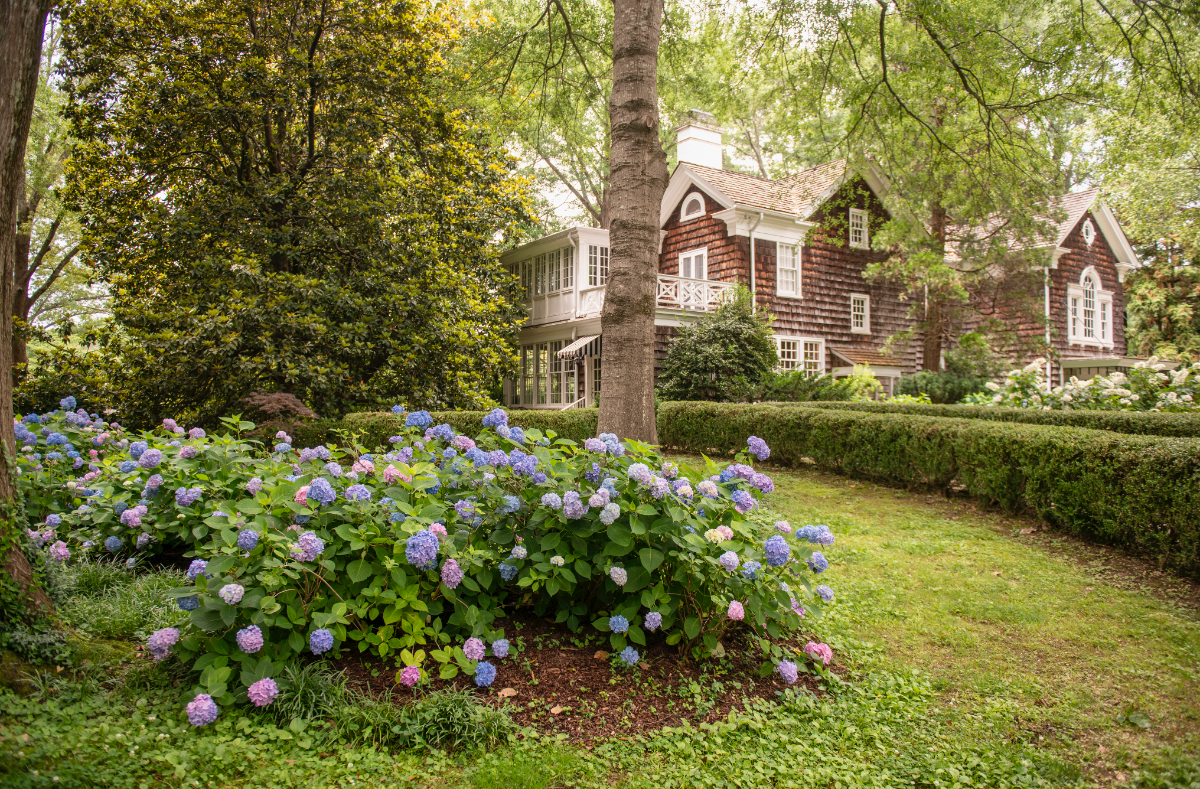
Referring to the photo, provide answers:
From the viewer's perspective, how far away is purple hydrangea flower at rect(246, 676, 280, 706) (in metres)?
2.47

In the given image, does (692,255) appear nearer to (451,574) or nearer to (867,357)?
(867,357)

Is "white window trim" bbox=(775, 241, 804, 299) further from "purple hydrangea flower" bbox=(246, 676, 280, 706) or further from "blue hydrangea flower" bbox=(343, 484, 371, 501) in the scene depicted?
"purple hydrangea flower" bbox=(246, 676, 280, 706)

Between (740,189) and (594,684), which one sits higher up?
(740,189)

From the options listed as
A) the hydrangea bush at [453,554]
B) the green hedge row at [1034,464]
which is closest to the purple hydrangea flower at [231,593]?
the hydrangea bush at [453,554]

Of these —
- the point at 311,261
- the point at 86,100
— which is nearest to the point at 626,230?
the point at 311,261

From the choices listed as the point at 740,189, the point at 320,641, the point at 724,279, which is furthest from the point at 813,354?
the point at 320,641

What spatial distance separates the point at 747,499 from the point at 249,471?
2.62m

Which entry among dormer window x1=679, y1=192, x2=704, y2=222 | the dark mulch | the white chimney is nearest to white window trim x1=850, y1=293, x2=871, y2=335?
dormer window x1=679, y1=192, x2=704, y2=222

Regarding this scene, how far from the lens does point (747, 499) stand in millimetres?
3248

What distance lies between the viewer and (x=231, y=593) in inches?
96.8

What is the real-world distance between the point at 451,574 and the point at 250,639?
0.76 m

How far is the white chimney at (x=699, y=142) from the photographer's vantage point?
2139cm

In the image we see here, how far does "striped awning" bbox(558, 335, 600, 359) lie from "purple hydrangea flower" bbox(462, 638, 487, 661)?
15.6m

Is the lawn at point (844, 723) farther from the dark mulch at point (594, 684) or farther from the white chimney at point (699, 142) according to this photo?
the white chimney at point (699, 142)
